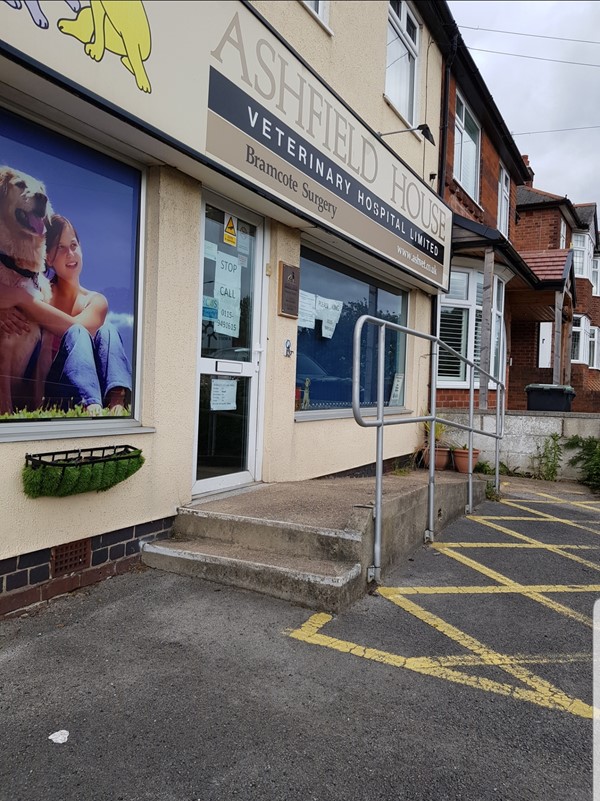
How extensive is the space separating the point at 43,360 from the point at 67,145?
124cm

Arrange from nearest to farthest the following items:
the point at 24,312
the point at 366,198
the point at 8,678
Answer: the point at 8,678
the point at 24,312
the point at 366,198

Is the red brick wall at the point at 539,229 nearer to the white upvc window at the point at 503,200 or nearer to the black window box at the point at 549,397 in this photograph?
the white upvc window at the point at 503,200

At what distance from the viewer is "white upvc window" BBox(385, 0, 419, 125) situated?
7.04 m

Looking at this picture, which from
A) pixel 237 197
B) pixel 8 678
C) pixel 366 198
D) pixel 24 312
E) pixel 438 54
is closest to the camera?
pixel 8 678

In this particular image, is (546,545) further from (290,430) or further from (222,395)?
(222,395)

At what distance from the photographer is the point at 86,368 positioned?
3.54 meters

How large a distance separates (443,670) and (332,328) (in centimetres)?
424

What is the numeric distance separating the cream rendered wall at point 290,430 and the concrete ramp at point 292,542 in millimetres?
717

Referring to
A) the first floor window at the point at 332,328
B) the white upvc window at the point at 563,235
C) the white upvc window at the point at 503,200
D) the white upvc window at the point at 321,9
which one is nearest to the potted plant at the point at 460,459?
the first floor window at the point at 332,328

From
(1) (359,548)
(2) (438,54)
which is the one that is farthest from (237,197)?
(2) (438,54)

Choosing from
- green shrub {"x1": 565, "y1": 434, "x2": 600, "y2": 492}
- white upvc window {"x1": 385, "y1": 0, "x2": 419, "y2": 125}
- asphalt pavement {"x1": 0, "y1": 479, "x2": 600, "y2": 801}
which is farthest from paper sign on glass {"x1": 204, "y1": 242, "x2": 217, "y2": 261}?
green shrub {"x1": 565, "y1": 434, "x2": 600, "y2": 492}

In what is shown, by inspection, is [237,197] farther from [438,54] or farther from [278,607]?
[438,54]

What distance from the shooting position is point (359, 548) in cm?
Result: 336

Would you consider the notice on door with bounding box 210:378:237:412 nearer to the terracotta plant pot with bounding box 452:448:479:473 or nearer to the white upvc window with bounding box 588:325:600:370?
the terracotta plant pot with bounding box 452:448:479:473
